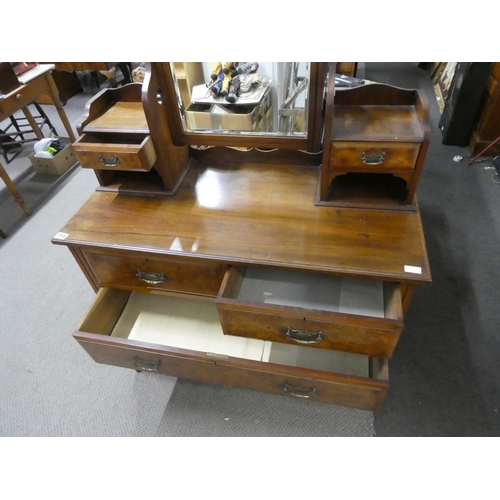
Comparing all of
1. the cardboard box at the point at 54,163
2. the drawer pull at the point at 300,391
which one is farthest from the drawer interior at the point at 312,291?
the cardboard box at the point at 54,163

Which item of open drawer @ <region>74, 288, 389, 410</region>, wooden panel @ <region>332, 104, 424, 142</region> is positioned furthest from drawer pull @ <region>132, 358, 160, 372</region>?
wooden panel @ <region>332, 104, 424, 142</region>

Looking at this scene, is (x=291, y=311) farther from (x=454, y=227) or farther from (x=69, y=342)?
(x=454, y=227)

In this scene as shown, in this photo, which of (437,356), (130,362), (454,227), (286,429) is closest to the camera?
(130,362)

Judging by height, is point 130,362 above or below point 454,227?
above

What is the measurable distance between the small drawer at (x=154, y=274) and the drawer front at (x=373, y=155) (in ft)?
1.42

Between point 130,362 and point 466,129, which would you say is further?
point 466,129

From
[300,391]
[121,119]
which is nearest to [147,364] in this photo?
[300,391]

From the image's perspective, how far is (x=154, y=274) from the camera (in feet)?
3.34

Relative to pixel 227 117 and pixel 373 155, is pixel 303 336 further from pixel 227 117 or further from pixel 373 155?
pixel 227 117

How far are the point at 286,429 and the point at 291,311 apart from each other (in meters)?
0.54

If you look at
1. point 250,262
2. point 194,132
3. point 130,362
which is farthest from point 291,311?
point 194,132

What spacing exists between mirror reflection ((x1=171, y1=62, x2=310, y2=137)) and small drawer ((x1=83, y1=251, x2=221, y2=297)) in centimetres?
42

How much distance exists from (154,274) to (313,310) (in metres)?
0.47

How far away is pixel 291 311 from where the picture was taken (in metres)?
0.83
